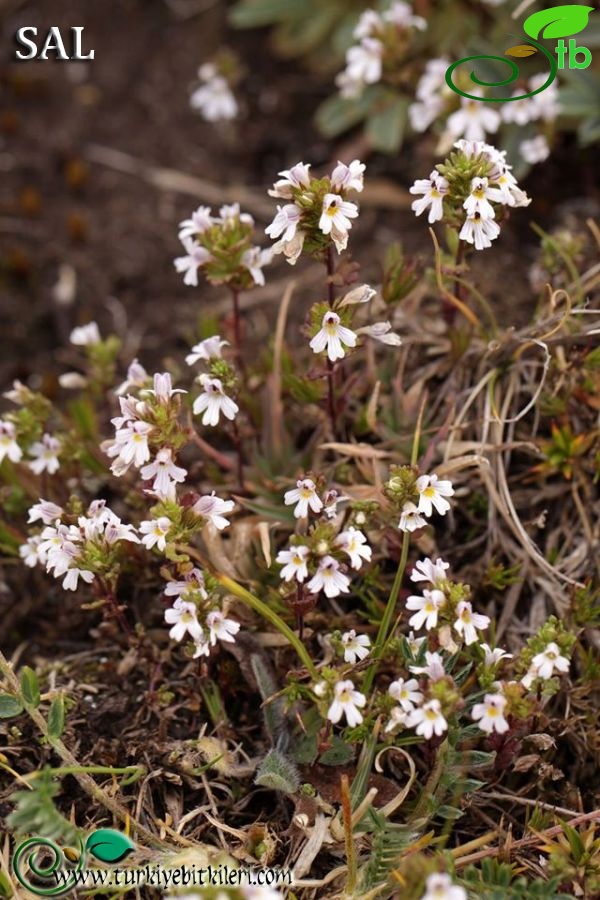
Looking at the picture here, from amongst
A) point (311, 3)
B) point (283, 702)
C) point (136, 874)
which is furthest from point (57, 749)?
point (311, 3)

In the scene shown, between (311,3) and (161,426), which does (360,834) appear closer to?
(161,426)

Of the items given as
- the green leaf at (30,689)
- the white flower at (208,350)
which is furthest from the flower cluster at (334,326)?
the green leaf at (30,689)

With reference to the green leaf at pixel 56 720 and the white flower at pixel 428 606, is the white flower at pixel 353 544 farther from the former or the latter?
the green leaf at pixel 56 720

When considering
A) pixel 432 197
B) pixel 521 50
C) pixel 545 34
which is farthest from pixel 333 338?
pixel 545 34

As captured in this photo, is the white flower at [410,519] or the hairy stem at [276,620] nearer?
the hairy stem at [276,620]

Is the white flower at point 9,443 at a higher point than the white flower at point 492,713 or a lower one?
higher

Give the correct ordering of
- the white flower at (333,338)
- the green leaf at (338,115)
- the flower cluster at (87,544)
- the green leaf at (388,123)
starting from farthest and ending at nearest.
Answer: the green leaf at (338,115)
the green leaf at (388,123)
the white flower at (333,338)
the flower cluster at (87,544)

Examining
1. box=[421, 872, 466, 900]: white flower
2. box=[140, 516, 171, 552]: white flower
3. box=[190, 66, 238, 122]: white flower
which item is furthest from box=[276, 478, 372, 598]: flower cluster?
box=[190, 66, 238, 122]: white flower
